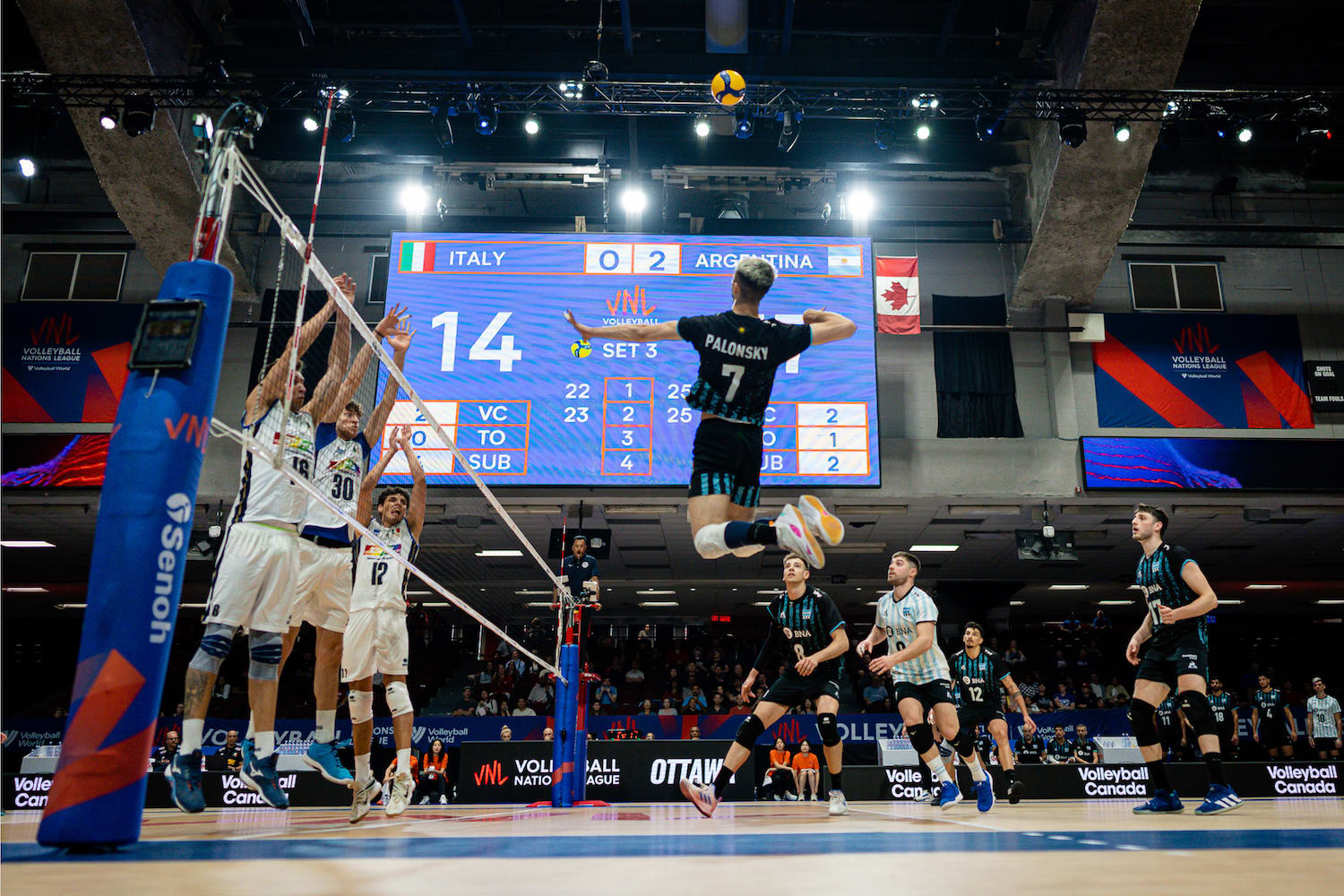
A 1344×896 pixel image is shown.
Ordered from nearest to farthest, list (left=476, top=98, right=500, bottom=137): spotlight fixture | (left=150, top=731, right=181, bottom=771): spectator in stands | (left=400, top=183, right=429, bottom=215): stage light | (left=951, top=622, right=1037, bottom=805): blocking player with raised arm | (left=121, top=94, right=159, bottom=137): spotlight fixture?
1. (left=951, top=622, right=1037, bottom=805): blocking player with raised arm
2. (left=121, top=94, right=159, bottom=137): spotlight fixture
3. (left=476, top=98, right=500, bottom=137): spotlight fixture
4. (left=150, top=731, right=181, bottom=771): spectator in stands
5. (left=400, top=183, right=429, bottom=215): stage light

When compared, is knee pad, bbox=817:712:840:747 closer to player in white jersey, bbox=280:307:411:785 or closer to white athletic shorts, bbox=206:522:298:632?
player in white jersey, bbox=280:307:411:785

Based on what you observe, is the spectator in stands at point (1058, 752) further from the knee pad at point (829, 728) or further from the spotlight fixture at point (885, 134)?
the spotlight fixture at point (885, 134)

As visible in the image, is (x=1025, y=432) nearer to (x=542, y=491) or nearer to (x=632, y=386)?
(x=632, y=386)

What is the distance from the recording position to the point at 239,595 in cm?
465

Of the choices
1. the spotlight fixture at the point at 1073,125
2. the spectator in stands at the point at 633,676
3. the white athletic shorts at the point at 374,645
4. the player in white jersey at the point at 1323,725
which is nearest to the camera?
the white athletic shorts at the point at 374,645

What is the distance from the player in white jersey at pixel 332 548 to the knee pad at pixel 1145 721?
17.9 feet

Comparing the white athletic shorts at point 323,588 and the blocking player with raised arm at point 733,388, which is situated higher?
the blocking player with raised arm at point 733,388

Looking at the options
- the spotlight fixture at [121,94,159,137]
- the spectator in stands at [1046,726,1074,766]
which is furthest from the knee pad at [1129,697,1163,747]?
the spotlight fixture at [121,94,159,137]

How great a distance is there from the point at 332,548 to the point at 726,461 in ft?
9.03

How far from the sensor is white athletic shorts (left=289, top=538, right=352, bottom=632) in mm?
5465

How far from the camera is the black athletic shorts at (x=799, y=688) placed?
262 inches

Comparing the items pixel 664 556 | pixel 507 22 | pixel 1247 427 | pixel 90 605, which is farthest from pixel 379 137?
pixel 1247 427

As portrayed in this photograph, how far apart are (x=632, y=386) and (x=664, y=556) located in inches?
328

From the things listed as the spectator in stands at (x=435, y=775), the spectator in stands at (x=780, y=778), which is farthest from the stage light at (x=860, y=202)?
the spectator in stands at (x=435, y=775)
